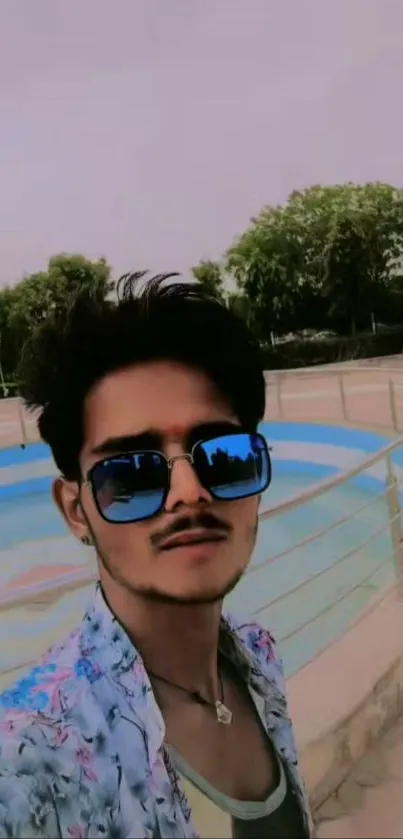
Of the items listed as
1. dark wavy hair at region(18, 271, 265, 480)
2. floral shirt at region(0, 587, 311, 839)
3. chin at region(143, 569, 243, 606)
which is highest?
dark wavy hair at region(18, 271, 265, 480)

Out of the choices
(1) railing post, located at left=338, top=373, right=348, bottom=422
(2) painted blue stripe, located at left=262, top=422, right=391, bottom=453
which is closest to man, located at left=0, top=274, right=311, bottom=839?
(2) painted blue stripe, located at left=262, top=422, right=391, bottom=453

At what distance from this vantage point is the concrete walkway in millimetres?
1118

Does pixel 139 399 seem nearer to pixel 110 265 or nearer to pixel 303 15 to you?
pixel 110 265

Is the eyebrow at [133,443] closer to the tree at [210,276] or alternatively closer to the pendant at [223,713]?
the tree at [210,276]

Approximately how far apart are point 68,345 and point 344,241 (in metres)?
0.52

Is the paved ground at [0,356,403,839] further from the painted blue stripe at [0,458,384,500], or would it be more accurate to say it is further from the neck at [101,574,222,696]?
the neck at [101,574,222,696]

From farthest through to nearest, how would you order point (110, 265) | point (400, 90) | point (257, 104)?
point (400, 90) → point (257, 104) → point (110, 265)

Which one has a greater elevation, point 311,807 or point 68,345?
point 68,345

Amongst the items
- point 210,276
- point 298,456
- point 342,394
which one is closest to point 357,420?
point 342,394

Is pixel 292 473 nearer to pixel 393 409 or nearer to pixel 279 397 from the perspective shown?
pixel 279 397

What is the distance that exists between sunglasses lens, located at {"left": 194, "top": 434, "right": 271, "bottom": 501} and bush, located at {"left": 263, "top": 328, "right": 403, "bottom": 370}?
0.44ft

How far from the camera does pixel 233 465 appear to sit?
95 centimetres

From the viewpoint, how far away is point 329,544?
1267 mm

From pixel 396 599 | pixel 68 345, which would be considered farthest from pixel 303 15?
pixel 396 599
